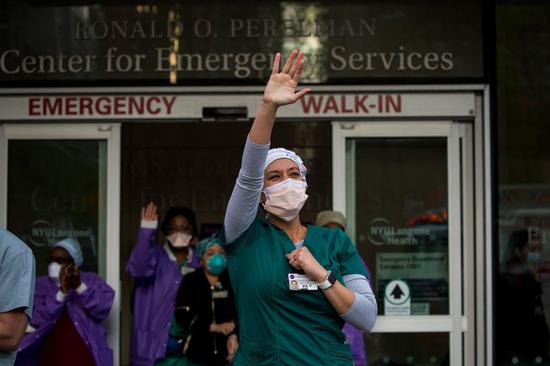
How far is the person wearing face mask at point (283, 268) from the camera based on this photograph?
304 cm

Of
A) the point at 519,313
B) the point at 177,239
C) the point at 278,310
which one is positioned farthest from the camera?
the point at 177,239

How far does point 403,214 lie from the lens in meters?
6.75

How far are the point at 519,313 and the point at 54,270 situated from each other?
3262mm

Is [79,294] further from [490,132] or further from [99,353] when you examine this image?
[490,132]

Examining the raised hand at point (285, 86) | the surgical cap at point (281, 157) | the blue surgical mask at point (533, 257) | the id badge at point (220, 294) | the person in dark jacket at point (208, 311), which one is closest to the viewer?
the raised hand at point (285, 86)

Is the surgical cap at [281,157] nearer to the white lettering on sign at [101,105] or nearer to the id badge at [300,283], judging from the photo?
the id badge at [300,283]

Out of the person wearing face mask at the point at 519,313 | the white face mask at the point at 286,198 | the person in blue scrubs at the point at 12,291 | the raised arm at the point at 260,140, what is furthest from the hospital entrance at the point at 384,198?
the raised arm at the point at 260,140

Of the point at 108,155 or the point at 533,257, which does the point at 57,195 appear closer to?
the point at 108,155

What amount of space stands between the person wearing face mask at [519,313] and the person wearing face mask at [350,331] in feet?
3.23

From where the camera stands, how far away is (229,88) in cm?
658

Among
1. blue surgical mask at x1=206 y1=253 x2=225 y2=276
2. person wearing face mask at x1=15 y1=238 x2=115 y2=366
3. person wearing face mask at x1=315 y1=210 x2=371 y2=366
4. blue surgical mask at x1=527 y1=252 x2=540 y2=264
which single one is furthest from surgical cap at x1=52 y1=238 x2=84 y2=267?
blue surgical mask at x1=527 y1=252 x2=540 y2=264

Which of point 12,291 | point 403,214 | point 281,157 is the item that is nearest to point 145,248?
point 403,214

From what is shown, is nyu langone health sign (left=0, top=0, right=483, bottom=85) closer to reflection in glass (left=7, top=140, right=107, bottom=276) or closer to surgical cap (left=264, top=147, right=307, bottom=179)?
reflection in glass (left=7, top=140, right=107, bottom=276)

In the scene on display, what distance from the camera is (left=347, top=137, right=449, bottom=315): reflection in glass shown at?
6.67 meters
